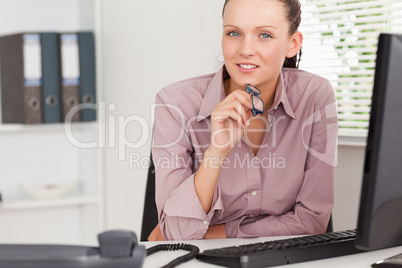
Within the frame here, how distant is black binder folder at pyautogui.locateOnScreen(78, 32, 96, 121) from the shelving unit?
5 centimetres

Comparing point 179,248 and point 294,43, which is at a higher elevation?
Answer: point 294,43

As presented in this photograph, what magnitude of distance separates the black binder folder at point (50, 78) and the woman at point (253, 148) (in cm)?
105

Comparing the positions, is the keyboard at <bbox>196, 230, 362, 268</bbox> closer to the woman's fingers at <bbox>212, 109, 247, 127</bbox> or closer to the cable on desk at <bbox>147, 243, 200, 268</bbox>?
the cable on desk at <bbox>147, 243, 200, 268</bbox>

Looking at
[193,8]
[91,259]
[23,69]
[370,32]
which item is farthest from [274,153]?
[23,69]

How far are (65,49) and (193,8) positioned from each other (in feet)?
2.04

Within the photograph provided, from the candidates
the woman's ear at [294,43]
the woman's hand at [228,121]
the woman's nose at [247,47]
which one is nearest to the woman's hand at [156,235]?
the woman's hand at [228,121]

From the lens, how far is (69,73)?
8.56 ft

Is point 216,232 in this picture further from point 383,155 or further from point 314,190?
point 383,155

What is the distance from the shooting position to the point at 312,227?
5.08 ft

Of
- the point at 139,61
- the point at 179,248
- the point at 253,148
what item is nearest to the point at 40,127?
the point at 139,61

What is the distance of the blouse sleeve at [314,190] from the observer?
1.54m

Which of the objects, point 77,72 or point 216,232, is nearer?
point 216,232

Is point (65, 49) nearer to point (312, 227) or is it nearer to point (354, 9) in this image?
point (354, 9)

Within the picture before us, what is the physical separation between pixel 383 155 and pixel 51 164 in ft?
7.45
